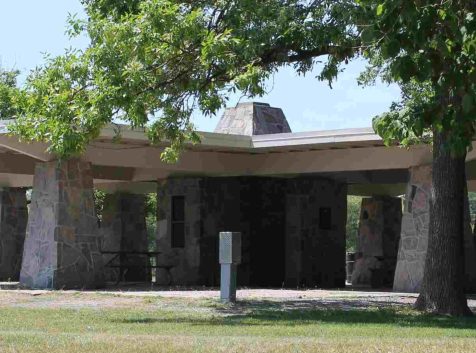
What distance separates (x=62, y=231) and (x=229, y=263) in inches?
212

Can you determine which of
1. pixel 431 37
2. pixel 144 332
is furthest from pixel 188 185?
pixel 431 37

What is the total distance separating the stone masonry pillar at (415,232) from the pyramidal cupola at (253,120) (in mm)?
4112

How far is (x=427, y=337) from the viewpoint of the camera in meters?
13.0

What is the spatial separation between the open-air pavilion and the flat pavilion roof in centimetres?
3

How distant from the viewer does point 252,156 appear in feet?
84.8

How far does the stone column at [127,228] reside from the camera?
30922 mm

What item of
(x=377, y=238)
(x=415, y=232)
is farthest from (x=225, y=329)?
(x=377, y=238)

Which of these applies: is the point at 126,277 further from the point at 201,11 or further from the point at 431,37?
the point at 431,37

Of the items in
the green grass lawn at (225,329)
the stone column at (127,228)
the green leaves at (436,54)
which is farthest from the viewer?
the stone column at (127,228)

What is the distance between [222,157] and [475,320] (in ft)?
35.2

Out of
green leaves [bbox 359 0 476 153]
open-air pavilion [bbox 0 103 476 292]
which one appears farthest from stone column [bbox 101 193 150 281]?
green leaves [bbox 359 0 476 153]

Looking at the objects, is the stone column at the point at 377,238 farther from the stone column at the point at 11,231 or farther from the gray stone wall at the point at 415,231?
the stone column at the point at 11,231

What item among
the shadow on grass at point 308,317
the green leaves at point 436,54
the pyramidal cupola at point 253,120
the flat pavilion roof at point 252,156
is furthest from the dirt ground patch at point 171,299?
the green leaves at point 436,54

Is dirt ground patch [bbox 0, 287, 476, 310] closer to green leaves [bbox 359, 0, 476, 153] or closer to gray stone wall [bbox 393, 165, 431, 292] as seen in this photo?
gray stone wall [bbox 393, 165, 431, 292]
